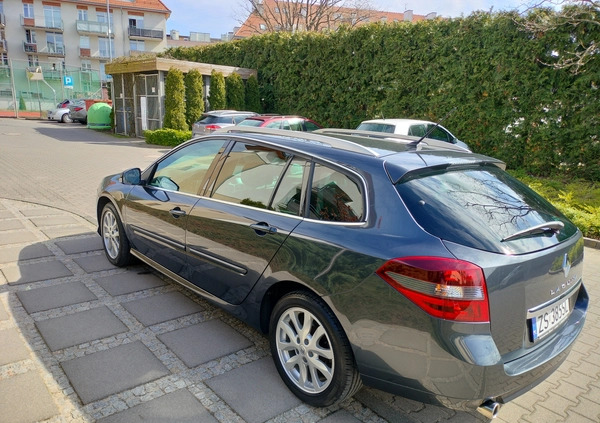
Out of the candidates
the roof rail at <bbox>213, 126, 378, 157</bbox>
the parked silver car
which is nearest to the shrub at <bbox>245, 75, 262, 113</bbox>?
the parked silver car

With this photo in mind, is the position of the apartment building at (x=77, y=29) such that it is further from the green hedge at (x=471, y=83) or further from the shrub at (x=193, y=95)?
the green hedge at (x=471, y=83)

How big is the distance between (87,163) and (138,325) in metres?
10.4

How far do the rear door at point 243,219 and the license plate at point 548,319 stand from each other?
1.44 m

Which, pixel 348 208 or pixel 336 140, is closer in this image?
pixel 348 208

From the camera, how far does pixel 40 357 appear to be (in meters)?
3.05

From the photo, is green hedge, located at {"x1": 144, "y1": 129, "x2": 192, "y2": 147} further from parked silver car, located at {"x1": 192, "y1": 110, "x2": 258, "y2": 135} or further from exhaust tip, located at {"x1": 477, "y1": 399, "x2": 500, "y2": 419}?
exhaust tip, located at {"x1": 477, "y1": 399, "x2": 500, "y2": 419}

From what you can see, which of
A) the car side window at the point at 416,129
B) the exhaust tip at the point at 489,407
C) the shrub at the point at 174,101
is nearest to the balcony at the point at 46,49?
the shrub at the point at 174,101

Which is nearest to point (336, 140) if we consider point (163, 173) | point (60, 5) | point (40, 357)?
point (163, 173)

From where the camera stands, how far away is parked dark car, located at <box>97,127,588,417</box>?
6.93 feet

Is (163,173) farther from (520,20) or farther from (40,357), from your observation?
(520,20)

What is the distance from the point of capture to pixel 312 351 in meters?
2.61

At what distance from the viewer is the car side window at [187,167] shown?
3.70 meters

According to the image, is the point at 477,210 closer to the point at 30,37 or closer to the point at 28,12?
the point at 28,12

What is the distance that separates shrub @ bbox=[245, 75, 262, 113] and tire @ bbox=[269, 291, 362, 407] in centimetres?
1957
